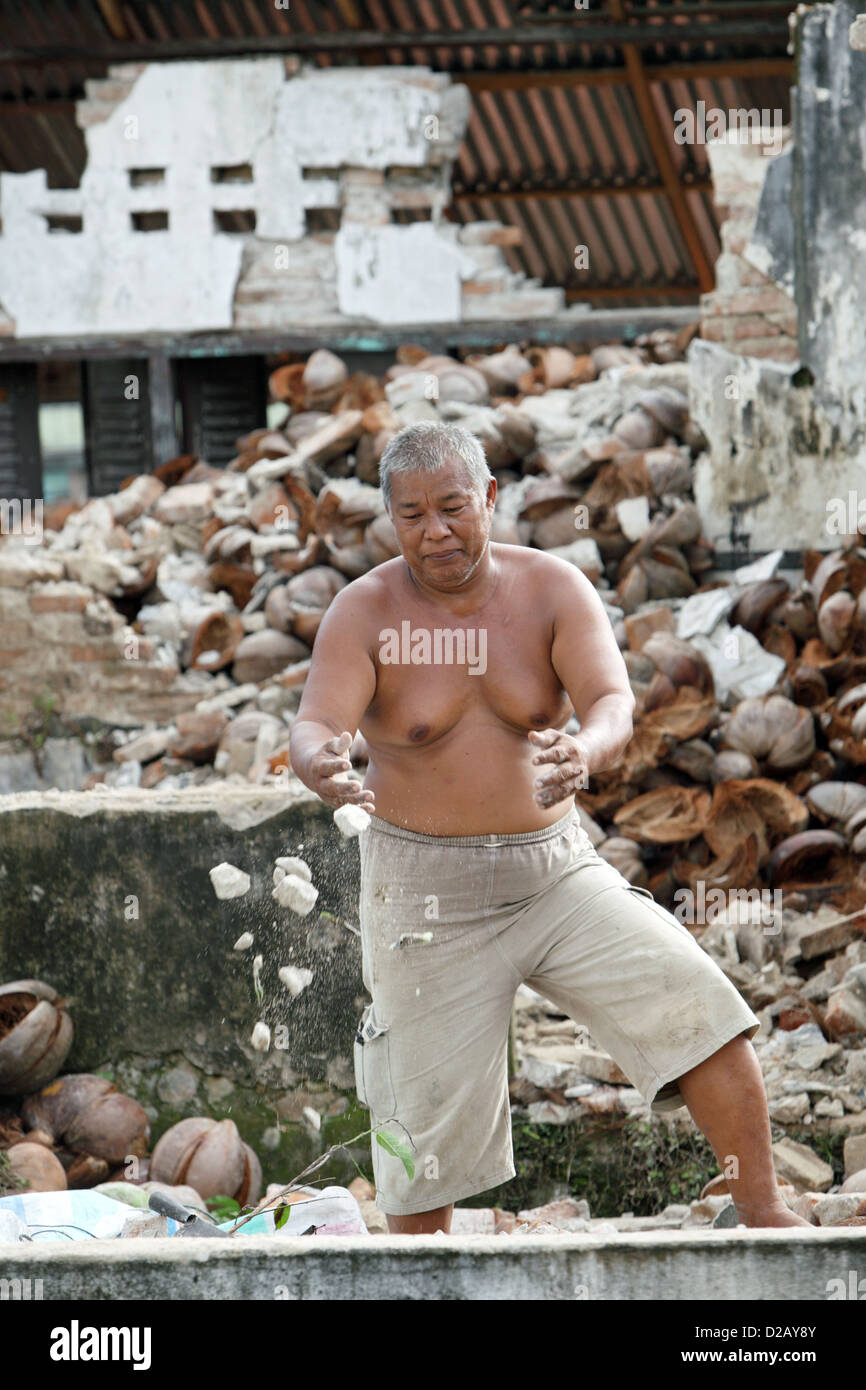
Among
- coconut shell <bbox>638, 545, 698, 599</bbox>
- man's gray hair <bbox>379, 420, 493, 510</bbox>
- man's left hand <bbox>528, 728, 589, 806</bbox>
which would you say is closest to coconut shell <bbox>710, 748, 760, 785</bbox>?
coconut shell <bbox>638, 545, 698, 599</bbox>

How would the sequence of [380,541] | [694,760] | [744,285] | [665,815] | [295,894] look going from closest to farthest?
[295,894] → [665,815] → [694,760] → [380,541] → [744,285]

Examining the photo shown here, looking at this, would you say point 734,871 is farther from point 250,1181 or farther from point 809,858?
point 250,1181

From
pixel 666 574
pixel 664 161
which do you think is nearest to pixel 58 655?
pixel 666 574

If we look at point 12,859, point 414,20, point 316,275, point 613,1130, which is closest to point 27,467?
point 316,275

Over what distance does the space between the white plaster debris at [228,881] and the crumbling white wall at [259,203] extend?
7383 mm

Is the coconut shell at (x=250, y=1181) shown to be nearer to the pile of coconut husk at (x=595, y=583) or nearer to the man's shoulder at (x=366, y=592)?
the pile of coconut husk at (x=595, y=583)

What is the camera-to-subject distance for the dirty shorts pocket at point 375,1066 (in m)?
3.19

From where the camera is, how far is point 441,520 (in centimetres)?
305

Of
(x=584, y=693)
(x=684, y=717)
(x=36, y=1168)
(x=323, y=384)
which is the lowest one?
(x=36, y=1168)

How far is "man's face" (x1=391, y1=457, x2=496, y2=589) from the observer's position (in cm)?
302

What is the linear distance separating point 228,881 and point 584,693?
53.6 inches

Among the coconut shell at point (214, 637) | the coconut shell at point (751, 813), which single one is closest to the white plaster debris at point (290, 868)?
the coconut shell at point (751, 813)

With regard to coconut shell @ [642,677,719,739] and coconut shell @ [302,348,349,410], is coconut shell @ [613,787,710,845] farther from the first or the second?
coconut shell @ [302,348,349,410]

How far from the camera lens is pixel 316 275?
439 inches
